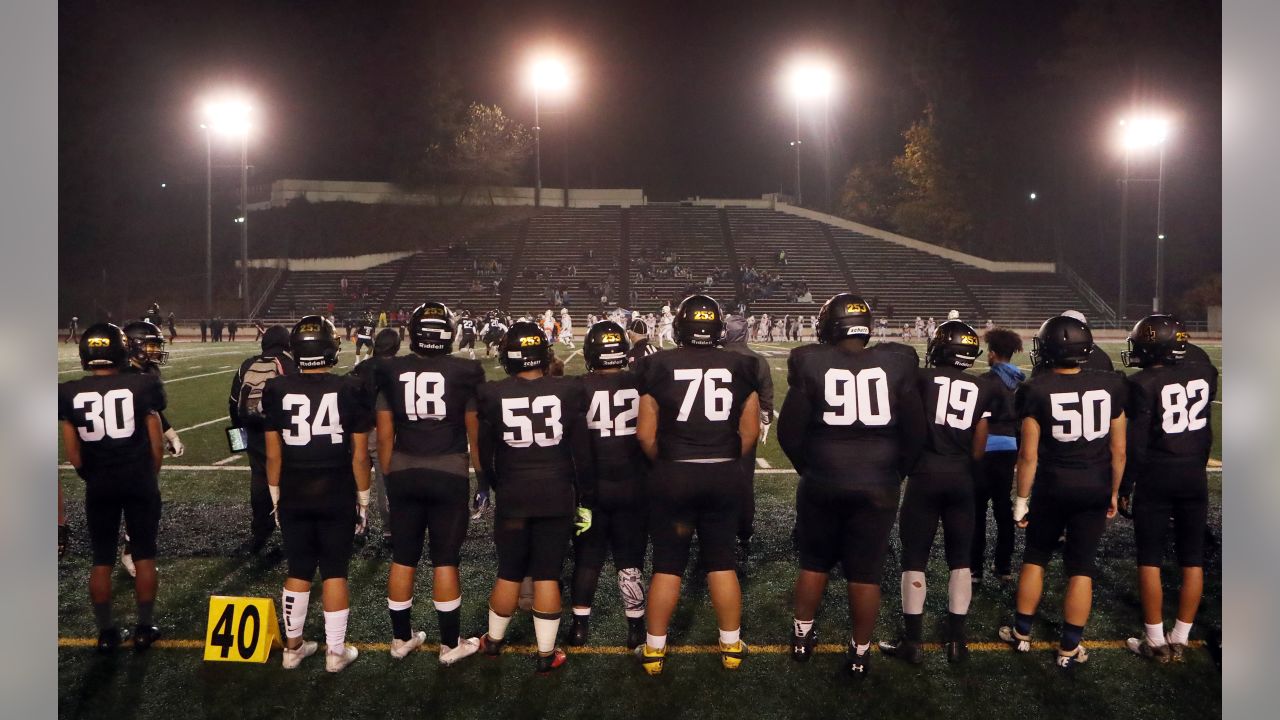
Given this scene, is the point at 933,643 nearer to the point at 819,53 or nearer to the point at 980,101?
the point at 819,53

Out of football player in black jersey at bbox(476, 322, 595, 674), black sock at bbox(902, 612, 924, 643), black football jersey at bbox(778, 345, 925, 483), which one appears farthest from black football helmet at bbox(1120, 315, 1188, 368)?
football player in black jersey at bbox(476, 322, 595, 674)

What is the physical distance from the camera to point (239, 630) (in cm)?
455

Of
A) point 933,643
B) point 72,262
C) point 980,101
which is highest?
point 980,101

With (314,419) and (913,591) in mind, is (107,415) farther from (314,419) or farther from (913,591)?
(913,591)

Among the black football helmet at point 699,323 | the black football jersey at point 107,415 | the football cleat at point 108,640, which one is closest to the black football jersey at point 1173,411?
the black football helmet at point 699,323

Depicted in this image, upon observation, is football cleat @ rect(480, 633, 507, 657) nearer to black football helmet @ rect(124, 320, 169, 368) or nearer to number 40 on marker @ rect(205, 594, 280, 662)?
number 40 on marker @ rect(205, 594, 280, 662)

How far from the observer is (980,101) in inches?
1975

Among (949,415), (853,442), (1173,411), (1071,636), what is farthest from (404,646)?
(1173,411)

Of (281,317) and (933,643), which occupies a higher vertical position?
(281,317)

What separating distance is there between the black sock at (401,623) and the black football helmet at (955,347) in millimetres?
3209

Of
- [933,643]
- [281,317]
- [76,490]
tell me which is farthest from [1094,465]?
[281,317]

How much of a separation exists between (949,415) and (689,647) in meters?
1.96

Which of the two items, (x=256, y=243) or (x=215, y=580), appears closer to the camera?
(x=215, y=580)

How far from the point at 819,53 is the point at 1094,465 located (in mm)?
45203
